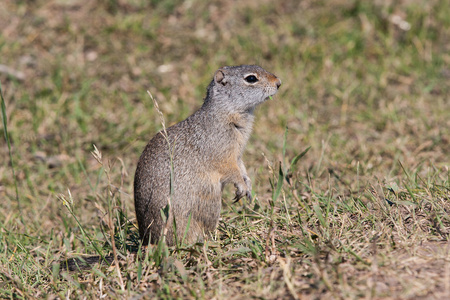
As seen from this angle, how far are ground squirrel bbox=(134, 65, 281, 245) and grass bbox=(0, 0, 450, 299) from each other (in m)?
0.20

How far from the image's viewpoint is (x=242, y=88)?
4.21 meters

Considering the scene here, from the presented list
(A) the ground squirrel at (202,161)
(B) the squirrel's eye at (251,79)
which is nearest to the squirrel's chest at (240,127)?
(A) the ground squirrel at (202,161)

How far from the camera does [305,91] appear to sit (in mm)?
6781

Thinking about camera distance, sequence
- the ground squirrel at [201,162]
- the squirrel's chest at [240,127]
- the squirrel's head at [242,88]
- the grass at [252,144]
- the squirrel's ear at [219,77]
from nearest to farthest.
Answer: the grass at [252,144]
the ground squirrel at [201,162]
the squirrel's chest at [240,127]
the squirrel's head at [242,88]
the squirrel's ear at [219,77]

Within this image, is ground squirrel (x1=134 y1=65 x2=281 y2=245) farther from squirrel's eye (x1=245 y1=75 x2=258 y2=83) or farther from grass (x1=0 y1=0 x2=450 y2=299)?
grass (x1=0 y1=0 x2=450 y2=299)

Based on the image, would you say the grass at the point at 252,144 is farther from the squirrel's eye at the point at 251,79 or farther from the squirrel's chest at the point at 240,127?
the squirrel's eye at the point at 251,79

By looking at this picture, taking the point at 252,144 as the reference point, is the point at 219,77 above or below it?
above

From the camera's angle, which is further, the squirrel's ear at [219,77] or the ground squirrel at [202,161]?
the squirrel's ear at [219,77]

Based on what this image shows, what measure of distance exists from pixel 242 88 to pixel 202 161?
27.0 inches

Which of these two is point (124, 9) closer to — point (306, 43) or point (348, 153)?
point (306, 43)

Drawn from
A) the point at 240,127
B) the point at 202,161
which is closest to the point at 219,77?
the point at 240,127

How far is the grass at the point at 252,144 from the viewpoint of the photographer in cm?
303

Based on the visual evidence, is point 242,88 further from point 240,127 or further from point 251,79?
point 240,127

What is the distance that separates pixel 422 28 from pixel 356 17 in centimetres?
88
